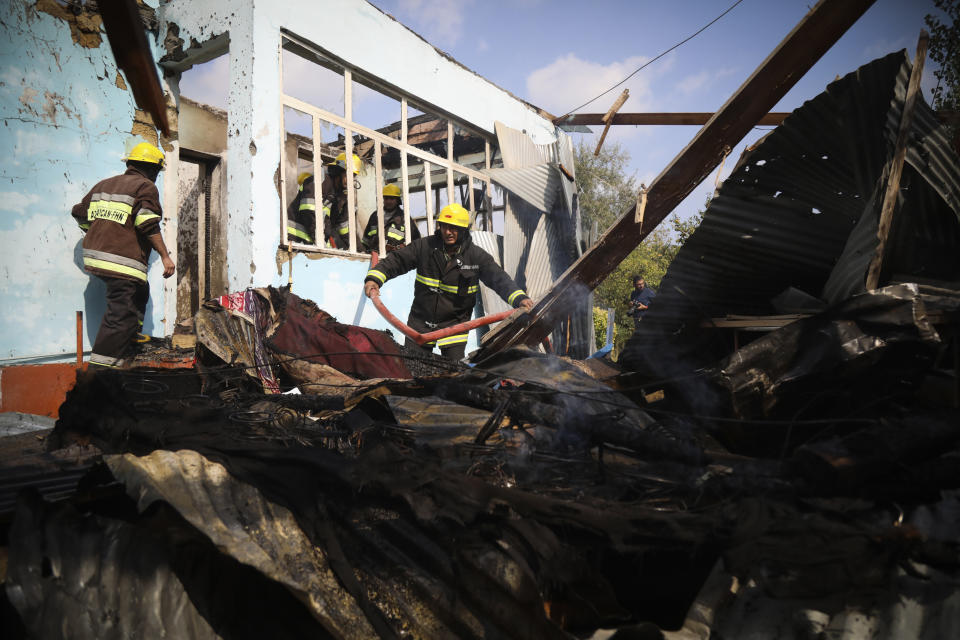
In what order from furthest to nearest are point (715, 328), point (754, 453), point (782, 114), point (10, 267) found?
1. point (782, 114)
2. point (10, 267)
3. point (715, 328)
4. point (754, 453)

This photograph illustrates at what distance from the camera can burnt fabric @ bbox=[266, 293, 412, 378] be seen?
384cm

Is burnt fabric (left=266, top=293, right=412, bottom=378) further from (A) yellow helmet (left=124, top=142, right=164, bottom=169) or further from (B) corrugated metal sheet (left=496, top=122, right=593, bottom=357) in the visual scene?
(B) corrugated metal sheet (left=496, top=122, right=593, bottom=357)

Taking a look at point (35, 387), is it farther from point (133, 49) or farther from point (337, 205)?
point (133, 49)

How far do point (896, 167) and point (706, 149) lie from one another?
1.58 meters

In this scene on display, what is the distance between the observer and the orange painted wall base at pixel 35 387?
3.97 meters

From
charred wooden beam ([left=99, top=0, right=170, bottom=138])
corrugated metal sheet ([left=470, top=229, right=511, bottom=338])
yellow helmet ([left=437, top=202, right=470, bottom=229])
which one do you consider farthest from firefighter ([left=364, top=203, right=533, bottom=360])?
charred wooden beam ([left=99, top=0, right=170, bottom=138])

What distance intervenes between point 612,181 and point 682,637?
22255 mm

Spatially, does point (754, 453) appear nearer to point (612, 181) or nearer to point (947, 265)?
point (947, 265)

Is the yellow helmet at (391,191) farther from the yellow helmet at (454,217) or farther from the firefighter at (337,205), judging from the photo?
the yellow helmet at (454,217)

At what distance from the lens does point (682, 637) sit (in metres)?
1.19

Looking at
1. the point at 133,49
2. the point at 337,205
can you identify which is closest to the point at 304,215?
the point at 337,205

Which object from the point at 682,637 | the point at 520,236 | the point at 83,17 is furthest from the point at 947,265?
the point at 83,17

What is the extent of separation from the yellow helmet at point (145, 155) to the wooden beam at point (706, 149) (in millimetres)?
3260

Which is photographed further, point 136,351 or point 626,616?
point 136,351
